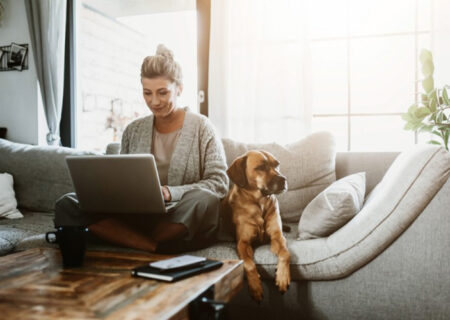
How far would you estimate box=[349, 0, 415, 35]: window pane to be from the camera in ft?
9.54

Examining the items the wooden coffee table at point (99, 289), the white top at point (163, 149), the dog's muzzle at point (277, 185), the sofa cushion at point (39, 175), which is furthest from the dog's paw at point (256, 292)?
the sofa cushion at point (39, 175)

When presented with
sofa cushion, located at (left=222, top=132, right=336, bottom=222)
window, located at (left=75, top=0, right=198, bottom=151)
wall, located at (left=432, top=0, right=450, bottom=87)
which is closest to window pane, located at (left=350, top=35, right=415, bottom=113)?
wall, located at (left=432, top=0, right=450, bottom=87)

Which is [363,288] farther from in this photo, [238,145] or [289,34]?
[289,34]

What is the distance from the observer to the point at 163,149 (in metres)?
1.95

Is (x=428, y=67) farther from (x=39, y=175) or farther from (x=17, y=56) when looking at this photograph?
(x=17, y=56)

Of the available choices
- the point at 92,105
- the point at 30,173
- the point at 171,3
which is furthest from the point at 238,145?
the point at 92,105

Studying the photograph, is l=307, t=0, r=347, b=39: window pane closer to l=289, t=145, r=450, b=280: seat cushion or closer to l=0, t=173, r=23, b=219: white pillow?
l=289, t=145, r=450, b=280: seat cushion

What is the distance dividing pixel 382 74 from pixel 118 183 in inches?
94.4

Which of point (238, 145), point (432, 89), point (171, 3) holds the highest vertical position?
point (171, 3)

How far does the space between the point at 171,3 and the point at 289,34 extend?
5.23 ft

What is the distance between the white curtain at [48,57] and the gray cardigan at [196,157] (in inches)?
62.7

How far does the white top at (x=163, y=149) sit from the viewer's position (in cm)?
190

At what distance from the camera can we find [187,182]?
6.12 ft

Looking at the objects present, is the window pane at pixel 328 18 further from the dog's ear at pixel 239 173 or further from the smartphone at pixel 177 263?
the smartphone at pixel 177 263
